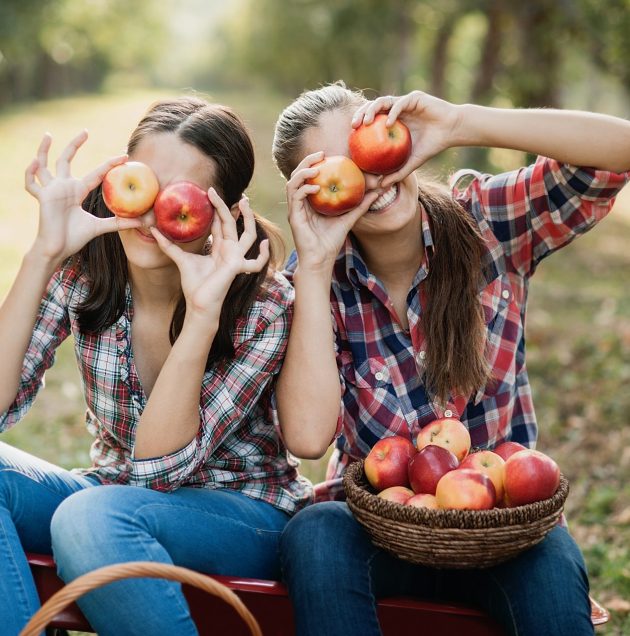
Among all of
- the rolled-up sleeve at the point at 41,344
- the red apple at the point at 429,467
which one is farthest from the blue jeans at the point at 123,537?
the red apple at the point at 429,467

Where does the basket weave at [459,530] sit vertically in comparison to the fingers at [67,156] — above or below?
below

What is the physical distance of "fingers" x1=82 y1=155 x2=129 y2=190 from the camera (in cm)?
236

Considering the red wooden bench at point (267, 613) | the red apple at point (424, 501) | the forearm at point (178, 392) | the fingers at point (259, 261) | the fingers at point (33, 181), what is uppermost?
the fingers at point (33, 181)

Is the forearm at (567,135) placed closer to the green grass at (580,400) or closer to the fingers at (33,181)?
the green grass at (580,400)

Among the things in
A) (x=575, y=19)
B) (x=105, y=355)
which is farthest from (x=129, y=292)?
(x=575, y=19)

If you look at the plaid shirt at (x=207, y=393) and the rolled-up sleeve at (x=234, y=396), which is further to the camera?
the plaid shirt at (x=207, y=393)

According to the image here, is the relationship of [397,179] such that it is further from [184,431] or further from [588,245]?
[588,245]

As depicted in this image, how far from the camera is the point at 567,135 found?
2422 millimetres

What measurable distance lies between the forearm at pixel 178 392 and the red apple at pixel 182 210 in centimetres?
24

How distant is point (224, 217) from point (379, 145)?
46cm

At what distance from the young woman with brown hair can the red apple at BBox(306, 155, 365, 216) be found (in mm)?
204

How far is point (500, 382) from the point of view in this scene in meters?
2.62

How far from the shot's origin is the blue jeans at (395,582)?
2057 mm

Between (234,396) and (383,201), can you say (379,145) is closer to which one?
(383,201)
